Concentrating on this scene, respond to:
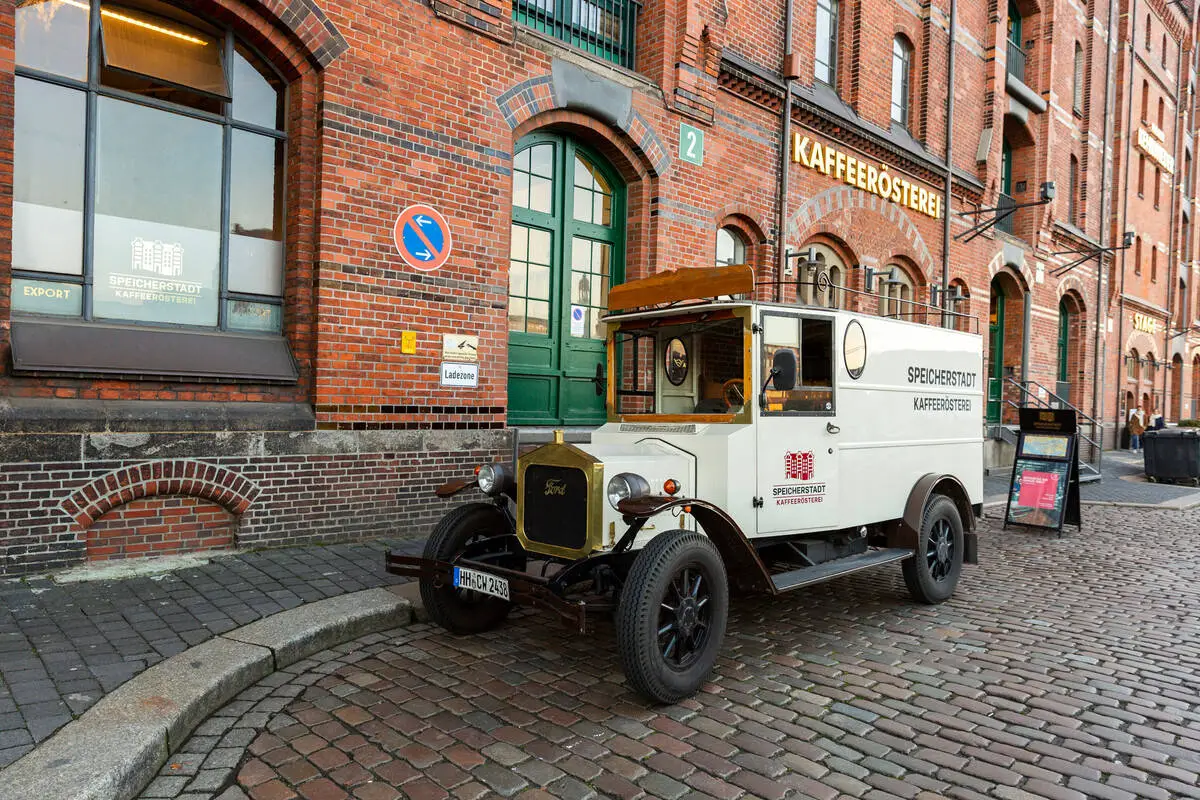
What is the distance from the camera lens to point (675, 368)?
5637 millimetres

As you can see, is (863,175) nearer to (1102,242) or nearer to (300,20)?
(300,20)

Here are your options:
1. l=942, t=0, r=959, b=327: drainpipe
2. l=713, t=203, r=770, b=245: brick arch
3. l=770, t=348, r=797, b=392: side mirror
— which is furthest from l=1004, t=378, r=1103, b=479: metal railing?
l=770, t=348, r=797, b=392: side mirror

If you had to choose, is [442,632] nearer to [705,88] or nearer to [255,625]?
[255,625]

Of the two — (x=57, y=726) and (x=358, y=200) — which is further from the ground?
(x=358, y=200)

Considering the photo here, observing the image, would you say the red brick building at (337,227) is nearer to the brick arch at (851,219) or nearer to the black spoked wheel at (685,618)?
the brick arch at (851,219)

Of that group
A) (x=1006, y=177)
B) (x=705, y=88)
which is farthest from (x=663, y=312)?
(x=1006, y=177)

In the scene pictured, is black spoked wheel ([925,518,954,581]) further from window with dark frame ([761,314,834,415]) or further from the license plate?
the license plate

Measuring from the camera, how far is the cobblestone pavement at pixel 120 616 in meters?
3.63

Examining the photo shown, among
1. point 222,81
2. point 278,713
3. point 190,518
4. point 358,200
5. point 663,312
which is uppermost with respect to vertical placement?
point 222,81

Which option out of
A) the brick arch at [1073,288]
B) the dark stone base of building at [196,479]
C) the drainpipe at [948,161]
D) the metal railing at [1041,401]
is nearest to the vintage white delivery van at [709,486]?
the dark stone base of building at [196,479]

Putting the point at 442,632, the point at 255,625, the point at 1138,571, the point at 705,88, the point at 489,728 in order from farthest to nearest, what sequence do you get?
the point at 705,88 < the point at 1138,571 < the point at 442,632 < the point at 255,625 < the point at 489,728

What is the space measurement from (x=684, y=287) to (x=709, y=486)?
1306mm

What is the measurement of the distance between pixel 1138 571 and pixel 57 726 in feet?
27.8

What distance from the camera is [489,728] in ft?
12.4
